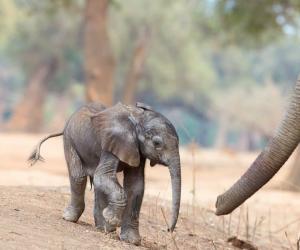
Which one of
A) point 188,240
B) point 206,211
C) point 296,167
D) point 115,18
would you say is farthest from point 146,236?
point 115,18

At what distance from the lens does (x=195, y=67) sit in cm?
5238

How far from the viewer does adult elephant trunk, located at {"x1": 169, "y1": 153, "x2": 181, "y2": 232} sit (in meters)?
4.90

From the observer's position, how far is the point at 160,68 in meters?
49.9

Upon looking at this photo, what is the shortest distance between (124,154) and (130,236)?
659mm

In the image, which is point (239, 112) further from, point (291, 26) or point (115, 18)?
point (291, 26)

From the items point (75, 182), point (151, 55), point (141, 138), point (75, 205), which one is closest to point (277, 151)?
point (141, 138)

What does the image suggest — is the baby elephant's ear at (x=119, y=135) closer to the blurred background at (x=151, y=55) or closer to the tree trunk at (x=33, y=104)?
the blurred background at (x=151, y=55)

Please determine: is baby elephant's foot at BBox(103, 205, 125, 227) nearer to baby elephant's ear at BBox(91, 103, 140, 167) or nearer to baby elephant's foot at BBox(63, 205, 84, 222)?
baby elephant's ear at BBox(91, 103, 140, 167)

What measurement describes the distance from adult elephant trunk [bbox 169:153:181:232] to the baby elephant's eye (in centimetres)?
13

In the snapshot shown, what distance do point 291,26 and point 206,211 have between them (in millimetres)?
13463

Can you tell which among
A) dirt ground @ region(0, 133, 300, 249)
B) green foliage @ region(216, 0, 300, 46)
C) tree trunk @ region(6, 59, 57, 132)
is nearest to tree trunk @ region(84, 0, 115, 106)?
green foliage @ region(216, 0, 300, 46)

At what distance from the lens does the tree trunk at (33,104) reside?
4238 centimetres

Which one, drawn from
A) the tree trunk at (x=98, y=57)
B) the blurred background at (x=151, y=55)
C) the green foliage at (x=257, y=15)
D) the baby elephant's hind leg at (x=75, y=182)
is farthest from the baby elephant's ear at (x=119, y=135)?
the blurred background at (x=151, y=55)

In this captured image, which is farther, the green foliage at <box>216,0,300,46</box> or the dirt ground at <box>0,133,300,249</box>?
the green foliage at <box>216,0,300,46</box>
